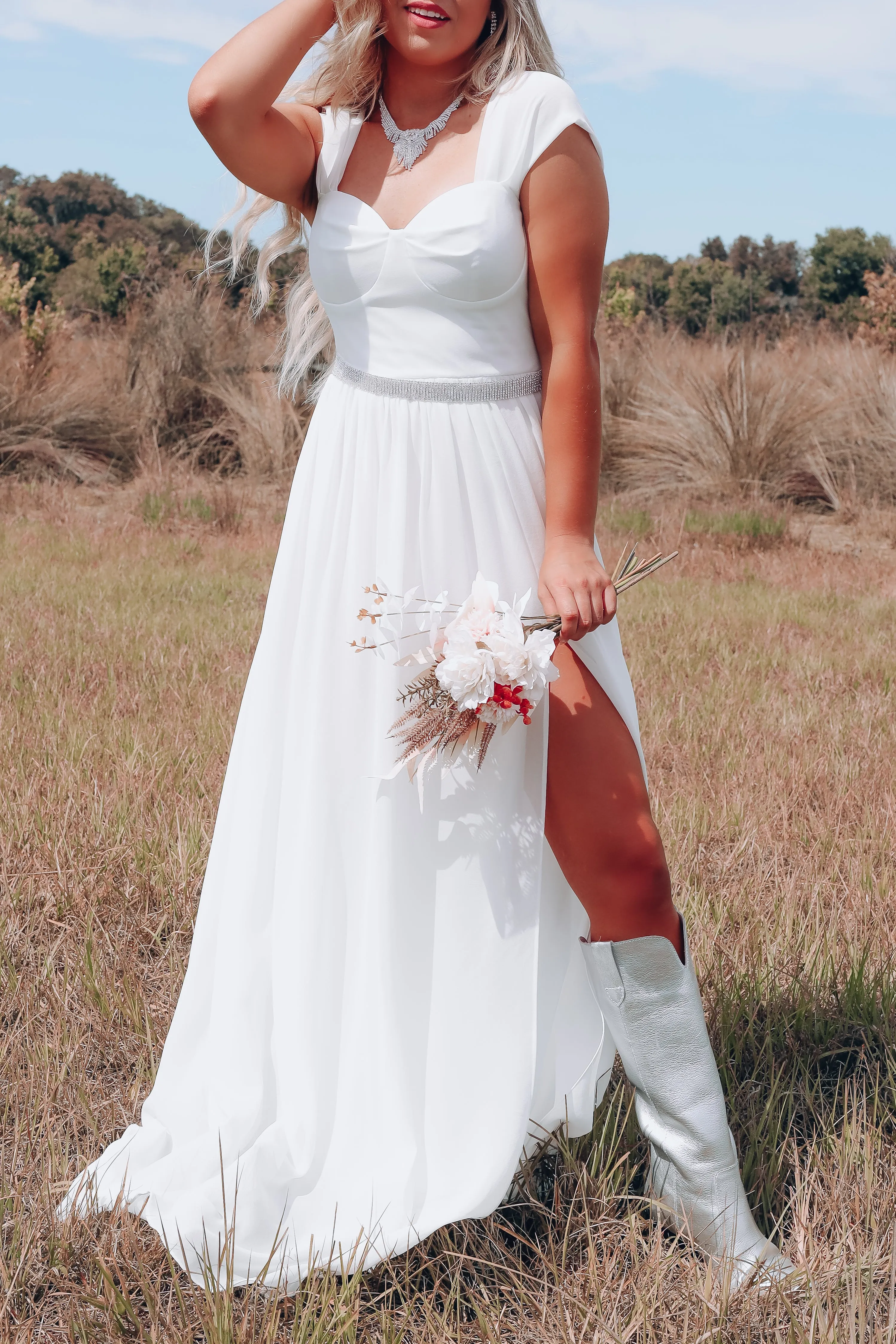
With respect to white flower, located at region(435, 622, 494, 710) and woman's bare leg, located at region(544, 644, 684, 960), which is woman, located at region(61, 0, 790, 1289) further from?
white flower, located at region(435, 622, 494, 710)

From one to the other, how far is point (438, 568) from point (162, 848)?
1581 millimetres

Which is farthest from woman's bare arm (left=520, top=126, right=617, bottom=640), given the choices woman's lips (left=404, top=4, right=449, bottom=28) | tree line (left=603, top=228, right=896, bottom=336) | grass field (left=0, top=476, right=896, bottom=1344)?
tree line (left=603, top=228, right=896, bottom=336)

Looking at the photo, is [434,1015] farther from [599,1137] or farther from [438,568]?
[438,568]

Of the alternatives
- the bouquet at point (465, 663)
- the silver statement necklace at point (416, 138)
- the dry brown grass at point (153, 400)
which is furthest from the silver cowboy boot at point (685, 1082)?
the dry brown grass at point (153, 400)

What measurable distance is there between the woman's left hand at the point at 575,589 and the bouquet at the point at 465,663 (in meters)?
0.02

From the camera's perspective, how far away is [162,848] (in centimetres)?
297

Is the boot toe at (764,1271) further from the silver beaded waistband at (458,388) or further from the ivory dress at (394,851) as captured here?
the silver beaded waistband at (458,388)

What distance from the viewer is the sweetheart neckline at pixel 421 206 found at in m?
1.60

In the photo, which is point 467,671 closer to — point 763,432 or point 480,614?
point 480,614

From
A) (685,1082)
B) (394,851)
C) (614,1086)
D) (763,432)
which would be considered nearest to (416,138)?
(394,851)

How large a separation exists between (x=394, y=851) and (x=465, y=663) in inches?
14.9

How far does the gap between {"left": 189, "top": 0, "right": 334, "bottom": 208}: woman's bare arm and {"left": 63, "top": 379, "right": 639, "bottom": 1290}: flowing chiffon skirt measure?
35 centimetres

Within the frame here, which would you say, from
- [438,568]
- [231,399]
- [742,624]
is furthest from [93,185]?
[438,568]

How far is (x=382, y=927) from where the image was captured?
1.71 meters
